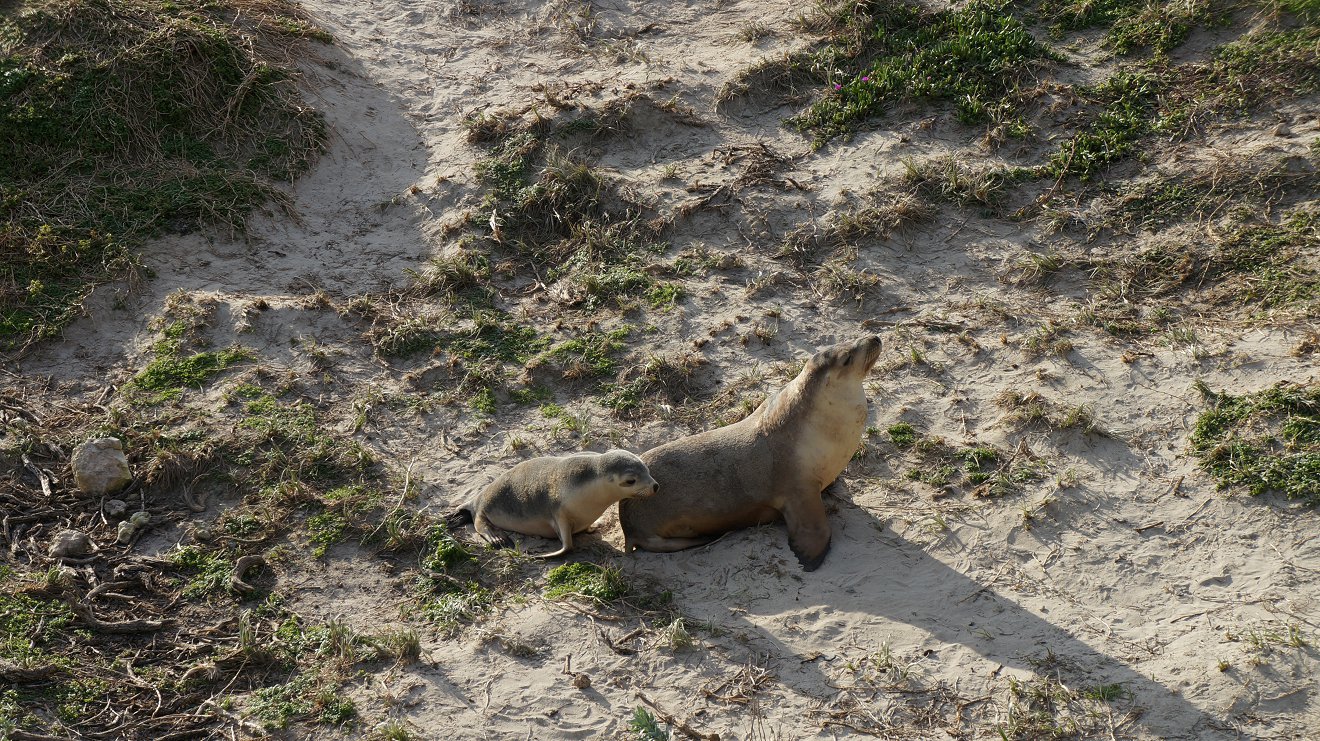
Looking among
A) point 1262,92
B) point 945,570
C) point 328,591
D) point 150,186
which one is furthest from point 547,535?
point 1262,92

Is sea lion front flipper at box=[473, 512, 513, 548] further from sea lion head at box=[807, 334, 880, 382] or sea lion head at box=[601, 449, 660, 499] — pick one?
sea lion head at box=[807, 334, 880, 382]

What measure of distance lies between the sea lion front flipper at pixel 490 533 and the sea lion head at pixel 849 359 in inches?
88.5

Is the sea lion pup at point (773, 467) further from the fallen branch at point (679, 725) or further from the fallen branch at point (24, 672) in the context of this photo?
the fallen branch at point (24, 672)

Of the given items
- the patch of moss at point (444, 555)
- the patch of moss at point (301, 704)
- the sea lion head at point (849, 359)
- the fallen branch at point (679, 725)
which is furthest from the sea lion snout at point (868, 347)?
the patch of moss at point (301, 704)

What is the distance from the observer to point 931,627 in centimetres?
574

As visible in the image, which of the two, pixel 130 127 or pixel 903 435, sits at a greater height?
pixel 130 127

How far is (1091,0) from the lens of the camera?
999 centimetres

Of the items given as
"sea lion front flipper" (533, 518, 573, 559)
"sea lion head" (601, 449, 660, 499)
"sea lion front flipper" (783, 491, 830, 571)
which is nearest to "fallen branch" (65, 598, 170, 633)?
"sea lion front flipper" (533, 518, 573, 559)

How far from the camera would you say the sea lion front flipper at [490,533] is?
6.89 m

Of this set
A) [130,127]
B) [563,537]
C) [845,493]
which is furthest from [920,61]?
Result: [130,127]

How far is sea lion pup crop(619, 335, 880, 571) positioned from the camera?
21.2ft

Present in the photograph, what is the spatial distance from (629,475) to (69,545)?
141 inches

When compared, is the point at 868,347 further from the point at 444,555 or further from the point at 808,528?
the point at 444,555

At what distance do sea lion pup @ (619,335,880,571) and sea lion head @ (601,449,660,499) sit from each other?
246 mm
